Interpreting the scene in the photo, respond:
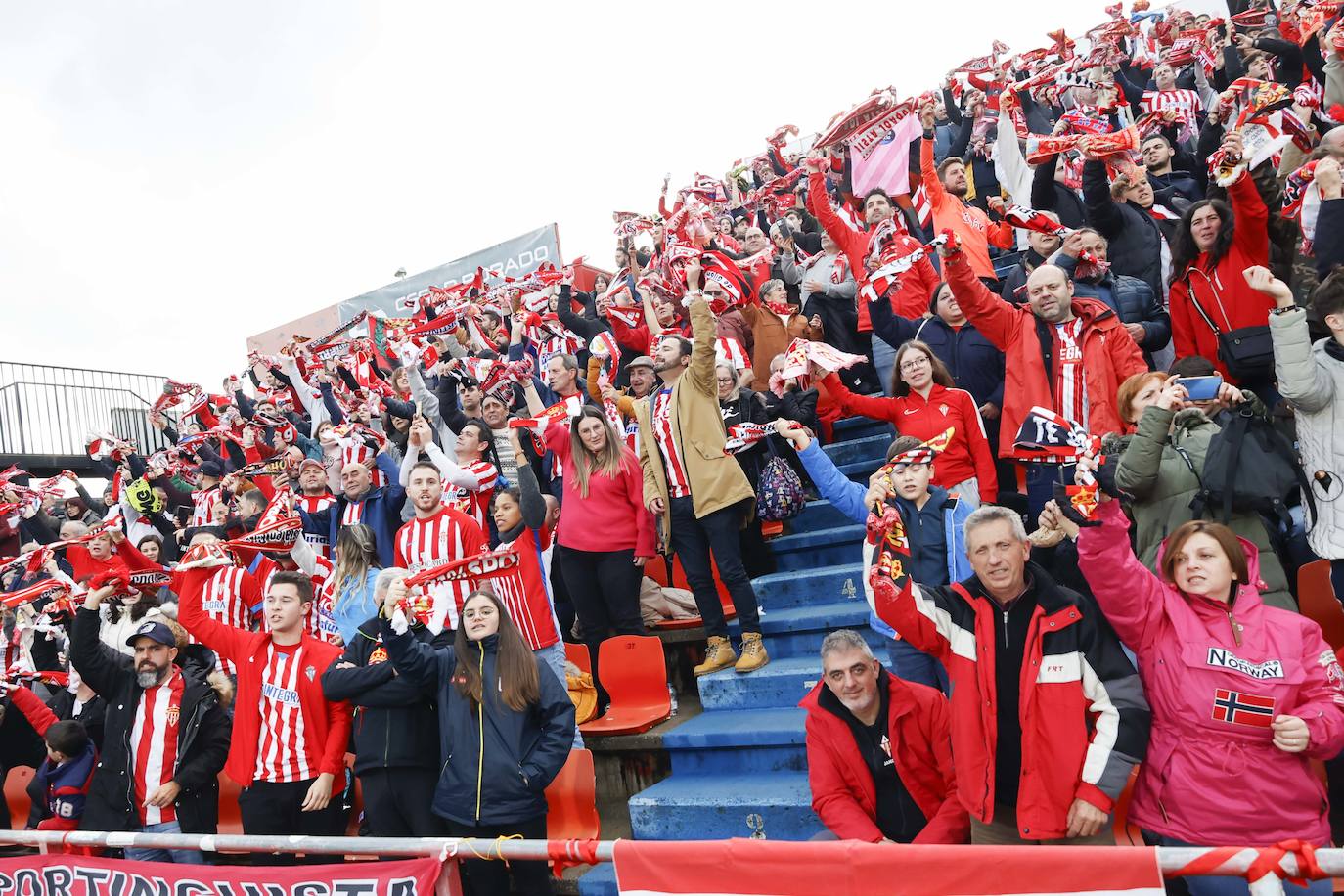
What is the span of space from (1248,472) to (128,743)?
5683mm

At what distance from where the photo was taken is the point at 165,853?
482cm

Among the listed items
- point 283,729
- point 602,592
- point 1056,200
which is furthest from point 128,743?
point 1056,200

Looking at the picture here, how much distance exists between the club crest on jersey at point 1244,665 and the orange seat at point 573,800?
2.81 metres

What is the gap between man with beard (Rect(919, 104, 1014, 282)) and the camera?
22.9 feet

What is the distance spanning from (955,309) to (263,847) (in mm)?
4728

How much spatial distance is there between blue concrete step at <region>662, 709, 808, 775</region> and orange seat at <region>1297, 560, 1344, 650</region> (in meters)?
2.22

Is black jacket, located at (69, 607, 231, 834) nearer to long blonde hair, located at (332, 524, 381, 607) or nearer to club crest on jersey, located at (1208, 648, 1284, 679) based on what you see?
long blonde hair, located at (332, 524, 381, 607)

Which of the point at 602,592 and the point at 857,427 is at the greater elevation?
the point at 857,427

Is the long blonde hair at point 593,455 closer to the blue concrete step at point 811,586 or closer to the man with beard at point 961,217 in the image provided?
the blue concrete step at point 811,586

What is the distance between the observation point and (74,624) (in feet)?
17.0

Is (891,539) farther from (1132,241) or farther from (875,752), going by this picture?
(1132,241)

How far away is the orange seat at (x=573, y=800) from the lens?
4.52 meters

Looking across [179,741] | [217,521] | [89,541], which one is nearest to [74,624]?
[179,741]

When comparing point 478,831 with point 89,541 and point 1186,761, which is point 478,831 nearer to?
point 1186,761
